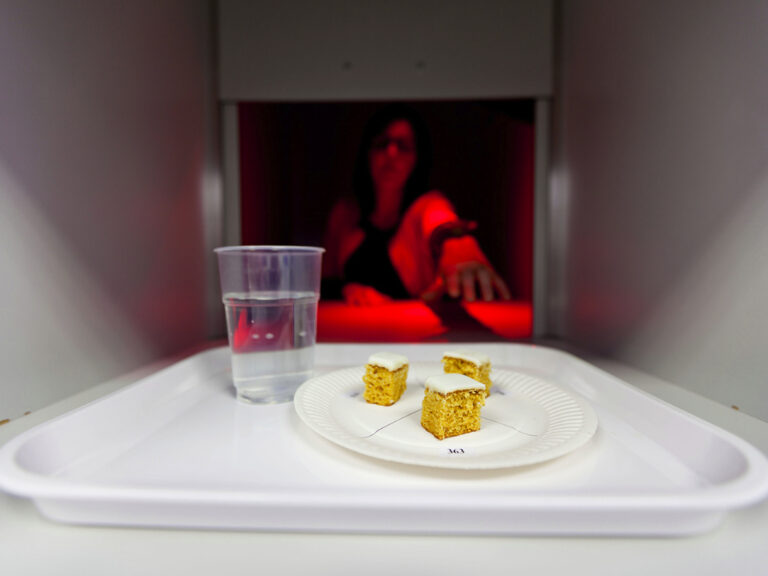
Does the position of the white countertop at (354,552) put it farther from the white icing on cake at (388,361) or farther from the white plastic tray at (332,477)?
the white icing on cake at (388,361)

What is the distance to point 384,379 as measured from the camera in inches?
23.2

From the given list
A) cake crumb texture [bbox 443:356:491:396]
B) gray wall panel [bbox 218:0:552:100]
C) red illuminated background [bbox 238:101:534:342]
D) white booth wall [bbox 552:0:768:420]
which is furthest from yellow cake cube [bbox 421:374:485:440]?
gray wall panel [bbox 218:0:552:100]

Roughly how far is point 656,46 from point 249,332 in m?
0.82

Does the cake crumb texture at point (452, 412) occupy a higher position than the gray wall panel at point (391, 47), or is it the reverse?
the gray wall panel at point (391, 47)

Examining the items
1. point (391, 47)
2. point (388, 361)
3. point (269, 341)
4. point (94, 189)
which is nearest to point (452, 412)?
point (388, 361)

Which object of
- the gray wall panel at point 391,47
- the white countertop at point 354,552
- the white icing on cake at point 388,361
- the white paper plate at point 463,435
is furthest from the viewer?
the gray wall panel at point 391,47

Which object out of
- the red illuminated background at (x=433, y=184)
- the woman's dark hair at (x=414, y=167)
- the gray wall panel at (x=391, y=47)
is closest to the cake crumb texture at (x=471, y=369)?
the red illuminated background at (x=433, y=184)

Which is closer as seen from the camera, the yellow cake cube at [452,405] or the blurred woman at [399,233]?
the yellow cake cube at [452,405]

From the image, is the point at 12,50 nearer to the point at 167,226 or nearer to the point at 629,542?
the point at 167,226

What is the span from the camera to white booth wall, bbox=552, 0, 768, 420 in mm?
594

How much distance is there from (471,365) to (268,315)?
286mm

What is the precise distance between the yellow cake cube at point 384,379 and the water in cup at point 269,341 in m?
0.12

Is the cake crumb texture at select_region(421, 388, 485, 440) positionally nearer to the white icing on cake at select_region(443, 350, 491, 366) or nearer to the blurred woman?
the white icing on cake at select_region(443, 350, 491, 366)

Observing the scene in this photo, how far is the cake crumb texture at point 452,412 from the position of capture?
1.59ft
